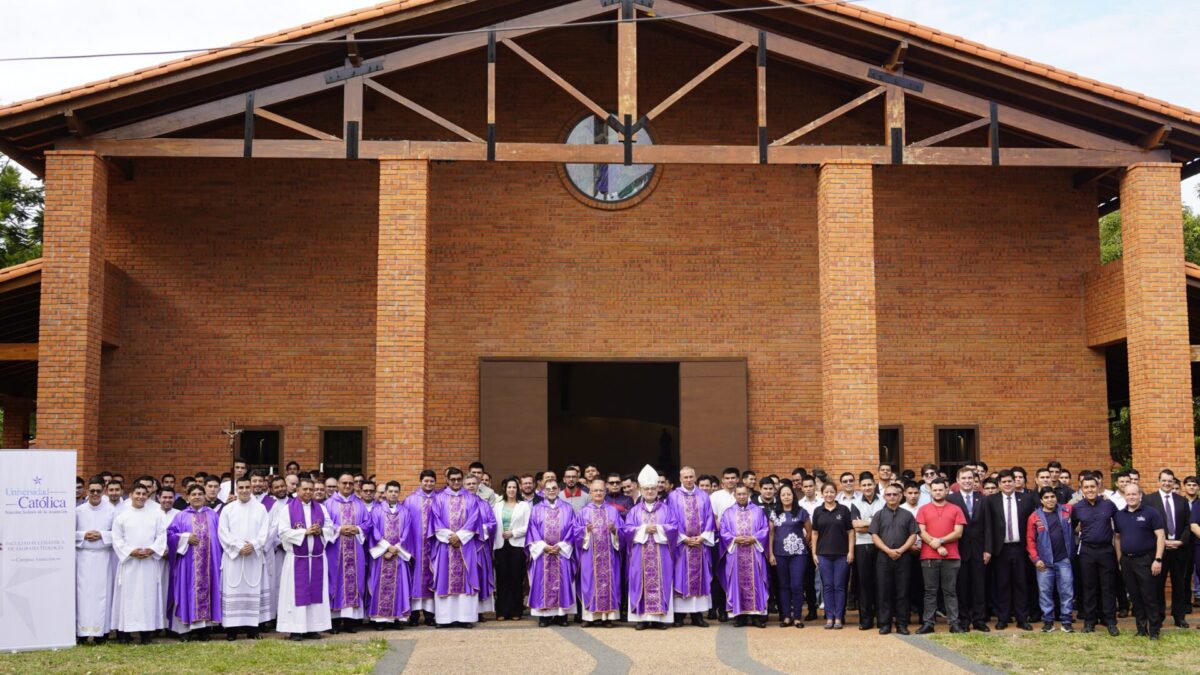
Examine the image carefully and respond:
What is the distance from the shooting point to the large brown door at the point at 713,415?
18.2 m

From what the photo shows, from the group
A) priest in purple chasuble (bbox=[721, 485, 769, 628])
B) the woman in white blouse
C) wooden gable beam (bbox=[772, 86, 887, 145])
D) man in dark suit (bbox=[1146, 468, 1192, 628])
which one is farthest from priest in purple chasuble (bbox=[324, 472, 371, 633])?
man in dark suit (bbox=[1146, 468, 1192, 628])

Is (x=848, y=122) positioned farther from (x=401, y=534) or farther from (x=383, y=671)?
(x=383, y=671)

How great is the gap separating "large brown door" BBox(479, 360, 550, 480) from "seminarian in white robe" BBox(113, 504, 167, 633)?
613 cm

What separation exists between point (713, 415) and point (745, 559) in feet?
17.1

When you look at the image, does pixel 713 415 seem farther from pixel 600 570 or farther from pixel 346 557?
pixel 346 557

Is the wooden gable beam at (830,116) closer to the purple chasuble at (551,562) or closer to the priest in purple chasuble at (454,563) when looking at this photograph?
the purple chasuble at (551,562)

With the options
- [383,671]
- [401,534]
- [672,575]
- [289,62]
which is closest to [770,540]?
[672,575]

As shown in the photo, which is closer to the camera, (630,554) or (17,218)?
(630,554)

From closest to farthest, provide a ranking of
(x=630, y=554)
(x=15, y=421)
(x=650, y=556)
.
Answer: (x=650, y=556) < (x=630, y=554) < (x=15, y=421)

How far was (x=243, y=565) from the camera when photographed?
41.4ft

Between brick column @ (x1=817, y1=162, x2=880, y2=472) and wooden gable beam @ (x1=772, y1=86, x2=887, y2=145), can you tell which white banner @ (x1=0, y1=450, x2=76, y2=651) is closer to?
brick column @ (x1=817, y1=162, x2=880, y2=472)

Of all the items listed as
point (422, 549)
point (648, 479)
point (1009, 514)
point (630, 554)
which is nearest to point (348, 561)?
point (422, 549)

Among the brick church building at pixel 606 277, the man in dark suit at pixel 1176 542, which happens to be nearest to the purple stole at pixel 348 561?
the brick church building at pixel 606 277

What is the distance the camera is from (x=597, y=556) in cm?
1330
